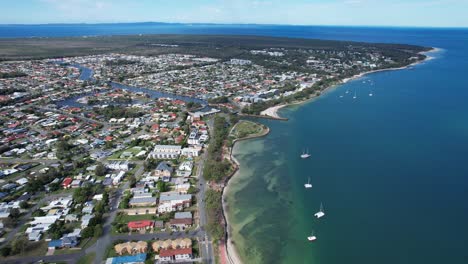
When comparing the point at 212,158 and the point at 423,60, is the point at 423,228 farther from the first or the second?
the point at 423,60

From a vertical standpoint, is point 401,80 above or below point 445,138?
above

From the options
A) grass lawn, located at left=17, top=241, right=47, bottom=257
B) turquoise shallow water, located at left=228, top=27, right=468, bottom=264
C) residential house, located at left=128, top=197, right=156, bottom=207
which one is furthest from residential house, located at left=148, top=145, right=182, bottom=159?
grass lawn, located at left=17, top=241, right=47, bottom=257

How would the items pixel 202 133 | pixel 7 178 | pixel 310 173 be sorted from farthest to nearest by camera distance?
pixel 202 133 → pixel 310 173 → pixel 7 178

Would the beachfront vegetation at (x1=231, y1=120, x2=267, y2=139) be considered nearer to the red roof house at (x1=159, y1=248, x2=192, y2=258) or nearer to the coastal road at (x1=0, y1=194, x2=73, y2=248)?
the red roof house at (x1=159, y1=248, x2=192, y2=258)

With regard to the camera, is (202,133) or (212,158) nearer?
(212,158)

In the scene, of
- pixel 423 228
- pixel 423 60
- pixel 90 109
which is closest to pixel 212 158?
pixel 423 228

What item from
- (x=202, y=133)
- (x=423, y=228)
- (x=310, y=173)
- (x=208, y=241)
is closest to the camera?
(x=208, y=241)

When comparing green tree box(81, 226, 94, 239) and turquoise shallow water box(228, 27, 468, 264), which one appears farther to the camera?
turquoise shallow water box(228, 27, 468, 264)
